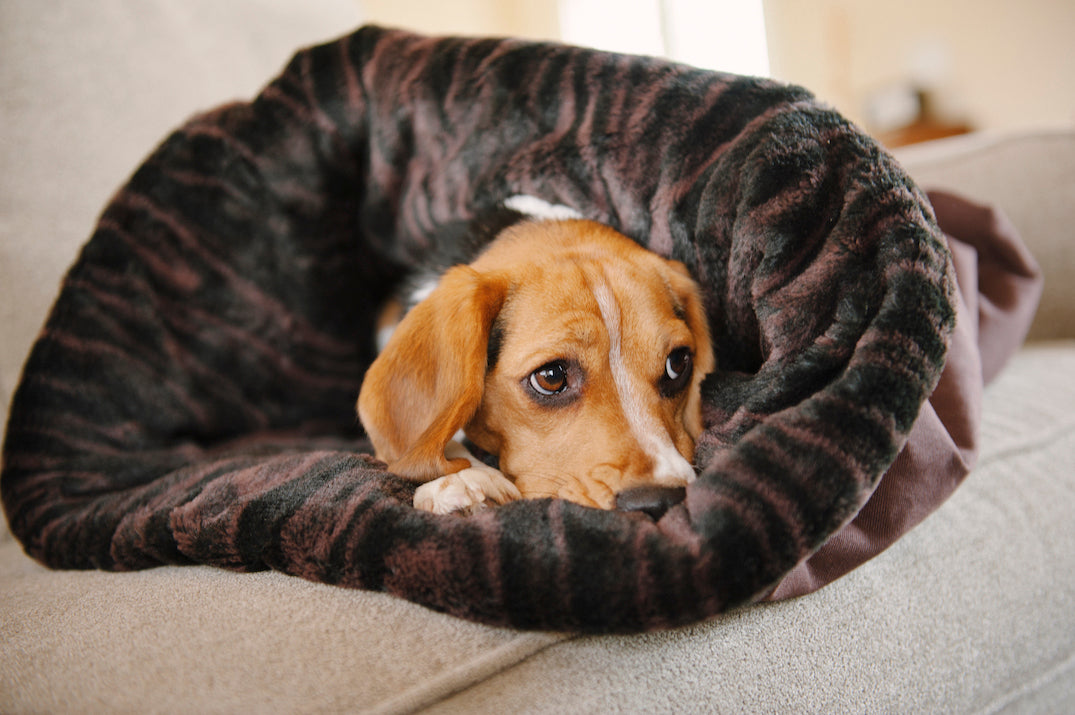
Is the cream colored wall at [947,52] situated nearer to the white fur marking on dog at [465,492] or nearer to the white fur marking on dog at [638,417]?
the white fur marking on dog at [638,417]

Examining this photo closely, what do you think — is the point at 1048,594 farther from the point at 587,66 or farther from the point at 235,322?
the point at 235,322

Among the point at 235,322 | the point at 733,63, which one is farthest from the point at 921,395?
the point at 733,63

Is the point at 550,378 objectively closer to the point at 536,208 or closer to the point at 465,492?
the point at 465,492

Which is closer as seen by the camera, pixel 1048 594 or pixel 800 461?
pixel 800 461

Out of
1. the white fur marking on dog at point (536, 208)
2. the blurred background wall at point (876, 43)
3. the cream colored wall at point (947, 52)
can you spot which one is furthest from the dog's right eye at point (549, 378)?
the blurred background wall at point (876, 43)

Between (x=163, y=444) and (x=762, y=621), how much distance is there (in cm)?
151

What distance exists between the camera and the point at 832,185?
1.11m

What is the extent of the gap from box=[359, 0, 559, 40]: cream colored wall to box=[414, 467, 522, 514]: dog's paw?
24.5 ft

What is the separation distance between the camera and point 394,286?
2082 mm

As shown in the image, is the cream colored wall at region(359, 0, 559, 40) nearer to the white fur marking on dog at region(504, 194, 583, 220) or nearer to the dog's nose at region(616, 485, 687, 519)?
the white fur marking on dog at region(504, 194, 583, 220)

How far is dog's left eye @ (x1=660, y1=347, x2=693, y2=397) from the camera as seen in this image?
1.45 metres

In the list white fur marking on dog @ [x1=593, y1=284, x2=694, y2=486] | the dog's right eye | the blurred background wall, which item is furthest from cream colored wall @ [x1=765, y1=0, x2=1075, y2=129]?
the dog's right eye

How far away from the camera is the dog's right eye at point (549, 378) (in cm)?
135

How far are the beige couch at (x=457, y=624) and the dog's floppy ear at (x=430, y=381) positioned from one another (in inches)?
14.4
